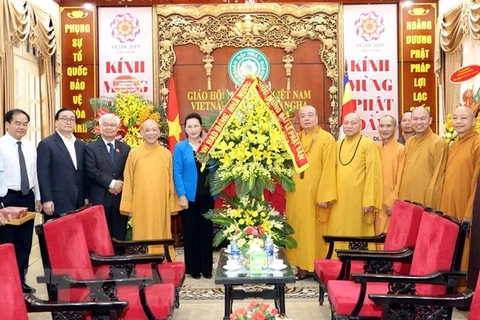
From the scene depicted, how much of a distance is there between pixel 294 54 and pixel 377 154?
316 centimetres

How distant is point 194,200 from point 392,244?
1.88m

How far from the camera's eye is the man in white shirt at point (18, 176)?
4.30 meters

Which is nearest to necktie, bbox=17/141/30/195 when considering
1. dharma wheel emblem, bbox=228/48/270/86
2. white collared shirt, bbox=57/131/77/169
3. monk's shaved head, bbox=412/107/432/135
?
white collared shirt, bbox=57/131/77/169

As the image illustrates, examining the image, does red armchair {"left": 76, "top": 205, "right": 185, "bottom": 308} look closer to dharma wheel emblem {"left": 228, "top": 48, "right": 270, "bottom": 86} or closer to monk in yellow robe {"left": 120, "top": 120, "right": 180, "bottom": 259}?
monk in yellow robe {"left": 120, "top": 120, "right": 180, "bottom": 259}

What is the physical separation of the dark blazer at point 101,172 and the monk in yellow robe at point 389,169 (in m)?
2.20

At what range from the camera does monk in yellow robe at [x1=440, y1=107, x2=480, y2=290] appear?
4078 mm

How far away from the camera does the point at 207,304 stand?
165 inches

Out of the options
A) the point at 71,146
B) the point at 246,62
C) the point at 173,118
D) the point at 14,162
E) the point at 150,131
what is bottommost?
the point at 14,162

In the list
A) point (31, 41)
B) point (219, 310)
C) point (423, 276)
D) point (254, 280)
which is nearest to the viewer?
point (423, 276)

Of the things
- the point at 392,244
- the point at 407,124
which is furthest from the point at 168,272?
the point at 407,124

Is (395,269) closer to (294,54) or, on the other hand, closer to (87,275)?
(87,275)

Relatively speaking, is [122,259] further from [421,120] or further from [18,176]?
[421,120]

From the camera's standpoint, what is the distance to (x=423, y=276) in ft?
8.68

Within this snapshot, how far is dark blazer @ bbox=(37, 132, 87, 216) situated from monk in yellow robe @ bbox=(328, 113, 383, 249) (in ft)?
6.87
